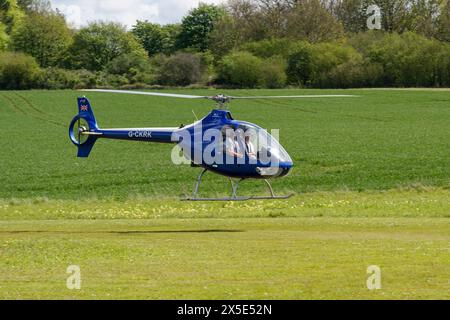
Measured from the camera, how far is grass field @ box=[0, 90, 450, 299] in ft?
48.9

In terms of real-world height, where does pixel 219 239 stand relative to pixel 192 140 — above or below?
below

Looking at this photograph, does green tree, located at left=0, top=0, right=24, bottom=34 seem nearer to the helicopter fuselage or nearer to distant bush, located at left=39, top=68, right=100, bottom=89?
distant bush, located at left=39, top=68, right=100, bottom=89

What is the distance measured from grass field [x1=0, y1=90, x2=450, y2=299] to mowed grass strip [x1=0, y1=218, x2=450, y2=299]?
33 millimetres

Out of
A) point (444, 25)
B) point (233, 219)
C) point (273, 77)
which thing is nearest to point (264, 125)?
point (273, 77)

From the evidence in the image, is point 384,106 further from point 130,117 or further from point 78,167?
point 78,167

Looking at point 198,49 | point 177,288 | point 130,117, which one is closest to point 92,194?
point 177,288

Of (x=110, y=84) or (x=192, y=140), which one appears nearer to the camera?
(x=192, y=140)

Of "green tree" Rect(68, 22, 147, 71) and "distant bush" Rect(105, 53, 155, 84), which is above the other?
"green tree" Rect(68, 22, 147, 71)

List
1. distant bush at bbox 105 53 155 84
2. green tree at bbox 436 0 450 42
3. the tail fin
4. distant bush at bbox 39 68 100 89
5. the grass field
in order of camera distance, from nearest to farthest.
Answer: the grass field → the tail fin → distant bush at bbox 105 53 155 84 → distant bush at bbox 39 68 100 89 → green tree at bbox 436 0 450 42

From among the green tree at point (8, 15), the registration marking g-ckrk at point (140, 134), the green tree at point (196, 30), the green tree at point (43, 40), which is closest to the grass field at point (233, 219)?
the registration marking g-ckrk at point (140, 134)

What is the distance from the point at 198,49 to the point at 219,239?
9892 centimetres

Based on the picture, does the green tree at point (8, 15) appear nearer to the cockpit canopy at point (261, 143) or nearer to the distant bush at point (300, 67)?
the distant bush at point (300, 67)

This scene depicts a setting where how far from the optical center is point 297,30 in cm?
10838

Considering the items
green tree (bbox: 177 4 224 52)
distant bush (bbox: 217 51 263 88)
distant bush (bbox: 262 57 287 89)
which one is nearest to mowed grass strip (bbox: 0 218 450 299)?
distant bush (bbox: 217 51 263 88)
